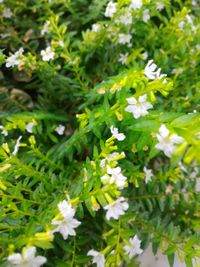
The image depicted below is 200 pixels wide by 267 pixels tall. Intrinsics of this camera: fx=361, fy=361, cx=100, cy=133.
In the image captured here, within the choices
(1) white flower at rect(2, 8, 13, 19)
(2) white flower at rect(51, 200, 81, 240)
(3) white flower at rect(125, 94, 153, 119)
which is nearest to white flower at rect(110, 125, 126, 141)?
(3) white flower at rect(125, 94, 153, 119)

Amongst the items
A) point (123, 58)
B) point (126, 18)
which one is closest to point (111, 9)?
point (126, 18)

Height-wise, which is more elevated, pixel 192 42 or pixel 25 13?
pixel 25 13

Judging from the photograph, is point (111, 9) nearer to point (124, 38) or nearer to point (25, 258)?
point (124, 38)

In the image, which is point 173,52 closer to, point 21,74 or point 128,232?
point 21,74

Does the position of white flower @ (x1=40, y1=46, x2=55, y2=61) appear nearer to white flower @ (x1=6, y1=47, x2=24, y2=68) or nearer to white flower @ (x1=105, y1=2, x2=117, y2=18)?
white flower @ (x1=6, y1=47, x2=24, y2=68)

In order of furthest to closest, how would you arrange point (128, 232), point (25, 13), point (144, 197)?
1. point (25, 13)
2. point (144, 197)
3. point (128, 232)

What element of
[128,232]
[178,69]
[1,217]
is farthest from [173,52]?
[1,217]

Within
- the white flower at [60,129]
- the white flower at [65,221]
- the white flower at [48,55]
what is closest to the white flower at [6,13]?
the white flower at [48,55]

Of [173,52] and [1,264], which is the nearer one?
[1,264]
